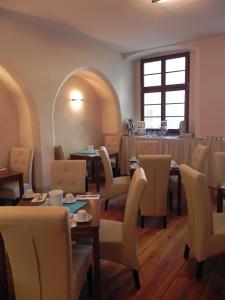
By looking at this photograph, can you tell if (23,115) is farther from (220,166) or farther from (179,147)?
(220,166)

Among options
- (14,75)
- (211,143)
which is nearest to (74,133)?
(14,75)

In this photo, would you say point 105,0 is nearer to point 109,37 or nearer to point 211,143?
point 109,37

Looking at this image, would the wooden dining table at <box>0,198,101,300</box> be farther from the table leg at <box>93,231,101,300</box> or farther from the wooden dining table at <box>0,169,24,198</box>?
the wooden dining table at <box>0,169,24,198</box>

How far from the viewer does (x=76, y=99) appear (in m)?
5.67

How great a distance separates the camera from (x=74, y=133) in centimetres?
574

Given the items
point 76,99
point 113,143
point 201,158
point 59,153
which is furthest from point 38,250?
point 113,143

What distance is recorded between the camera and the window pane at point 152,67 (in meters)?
6.13

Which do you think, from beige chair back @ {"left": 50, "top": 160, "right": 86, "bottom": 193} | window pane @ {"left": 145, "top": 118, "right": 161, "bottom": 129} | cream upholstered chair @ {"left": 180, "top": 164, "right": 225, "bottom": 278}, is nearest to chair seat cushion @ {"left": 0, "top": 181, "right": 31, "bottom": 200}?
beige chair back @ {"left": 50, "top": 160, "right": 86, "bottom": 193}

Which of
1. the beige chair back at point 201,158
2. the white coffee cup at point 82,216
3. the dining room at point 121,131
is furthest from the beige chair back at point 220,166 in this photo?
the white coffee cup at point 82,216

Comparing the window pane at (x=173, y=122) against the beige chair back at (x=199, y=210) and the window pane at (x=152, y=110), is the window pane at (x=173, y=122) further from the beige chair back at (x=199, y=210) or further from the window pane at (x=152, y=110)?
the beige chair back at (x=199, y=210)

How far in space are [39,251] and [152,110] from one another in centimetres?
536

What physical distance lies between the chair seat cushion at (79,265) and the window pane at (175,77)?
15.7 ft

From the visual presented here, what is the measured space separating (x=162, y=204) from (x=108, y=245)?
1.44m

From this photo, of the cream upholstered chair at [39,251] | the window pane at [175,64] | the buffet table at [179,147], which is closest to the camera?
the cream upholstered chair at [39,251]
